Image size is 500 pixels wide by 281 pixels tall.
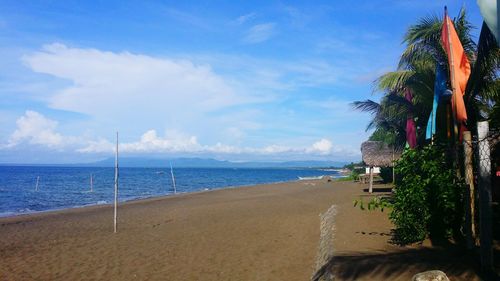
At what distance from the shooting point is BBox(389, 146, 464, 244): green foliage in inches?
269

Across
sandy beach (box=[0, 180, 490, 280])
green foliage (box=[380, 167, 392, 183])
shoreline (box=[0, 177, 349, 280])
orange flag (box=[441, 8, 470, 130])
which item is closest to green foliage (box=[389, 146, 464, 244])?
sandy beach (box=[0, 180, 490, 280])

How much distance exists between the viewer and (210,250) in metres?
10.5

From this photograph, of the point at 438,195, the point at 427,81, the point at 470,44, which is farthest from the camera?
the point at 427,81

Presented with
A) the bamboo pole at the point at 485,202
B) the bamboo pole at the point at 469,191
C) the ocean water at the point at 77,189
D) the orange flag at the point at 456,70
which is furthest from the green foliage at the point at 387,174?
the bamboo pole at the point at 485,202

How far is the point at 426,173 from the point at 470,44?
5.54 m

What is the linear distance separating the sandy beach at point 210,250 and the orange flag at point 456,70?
2484 mm

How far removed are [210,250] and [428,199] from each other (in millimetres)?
5514

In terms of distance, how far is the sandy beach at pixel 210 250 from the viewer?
265 inches

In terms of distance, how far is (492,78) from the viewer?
1021 cm

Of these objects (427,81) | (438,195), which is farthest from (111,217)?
(438,195)

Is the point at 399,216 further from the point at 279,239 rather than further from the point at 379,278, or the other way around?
the point at 279,239

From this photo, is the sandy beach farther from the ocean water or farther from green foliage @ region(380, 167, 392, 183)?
green foliage @ region(380, 167, 392, 183)

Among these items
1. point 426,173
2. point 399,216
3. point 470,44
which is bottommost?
point 399,216

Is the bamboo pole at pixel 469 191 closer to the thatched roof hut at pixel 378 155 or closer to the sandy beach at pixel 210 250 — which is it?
the sandy beach at pixel 210 250
